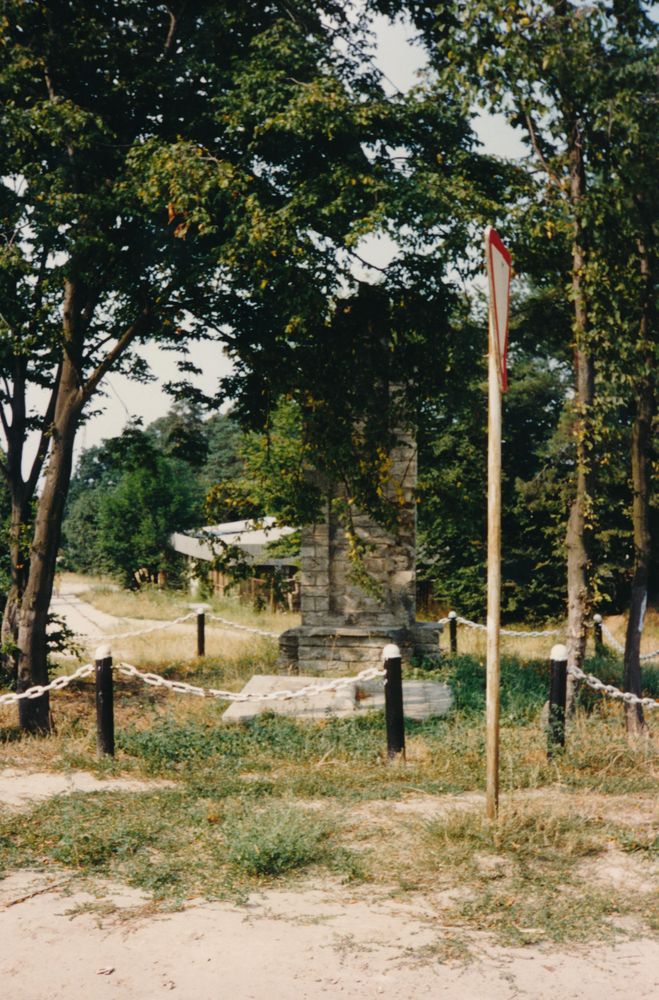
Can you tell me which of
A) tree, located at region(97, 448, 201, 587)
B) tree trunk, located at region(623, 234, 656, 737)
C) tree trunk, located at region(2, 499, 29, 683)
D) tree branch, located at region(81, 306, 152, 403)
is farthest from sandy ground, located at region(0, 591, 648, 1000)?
tree, located at region(97, 448, 201, 587)

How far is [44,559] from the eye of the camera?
11.5 m

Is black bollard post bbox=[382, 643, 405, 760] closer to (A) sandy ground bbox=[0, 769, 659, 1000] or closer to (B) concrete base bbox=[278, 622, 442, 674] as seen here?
(A) sandy ground bbox=[0, 769, 659, 1000]

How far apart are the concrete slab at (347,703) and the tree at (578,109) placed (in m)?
1.81

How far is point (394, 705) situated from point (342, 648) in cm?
588

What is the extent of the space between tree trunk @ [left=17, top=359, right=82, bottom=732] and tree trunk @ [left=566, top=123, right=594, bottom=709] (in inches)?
240

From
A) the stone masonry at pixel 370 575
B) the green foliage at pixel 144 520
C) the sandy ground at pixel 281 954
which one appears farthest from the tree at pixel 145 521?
the sandy ground at pixel 281 954

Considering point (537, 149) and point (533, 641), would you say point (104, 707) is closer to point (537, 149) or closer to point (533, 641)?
point (537, 149)

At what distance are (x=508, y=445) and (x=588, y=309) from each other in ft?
73.9

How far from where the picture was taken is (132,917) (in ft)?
15.3

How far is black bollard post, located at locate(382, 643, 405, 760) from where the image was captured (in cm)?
767

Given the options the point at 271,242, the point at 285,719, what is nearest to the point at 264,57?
the point at 271,242

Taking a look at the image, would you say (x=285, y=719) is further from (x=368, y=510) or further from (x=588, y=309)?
(x=588, y=309)

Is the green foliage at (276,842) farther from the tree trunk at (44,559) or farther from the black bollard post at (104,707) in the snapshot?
the tree trunk at (44,559)

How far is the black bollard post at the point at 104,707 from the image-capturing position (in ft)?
26.2
